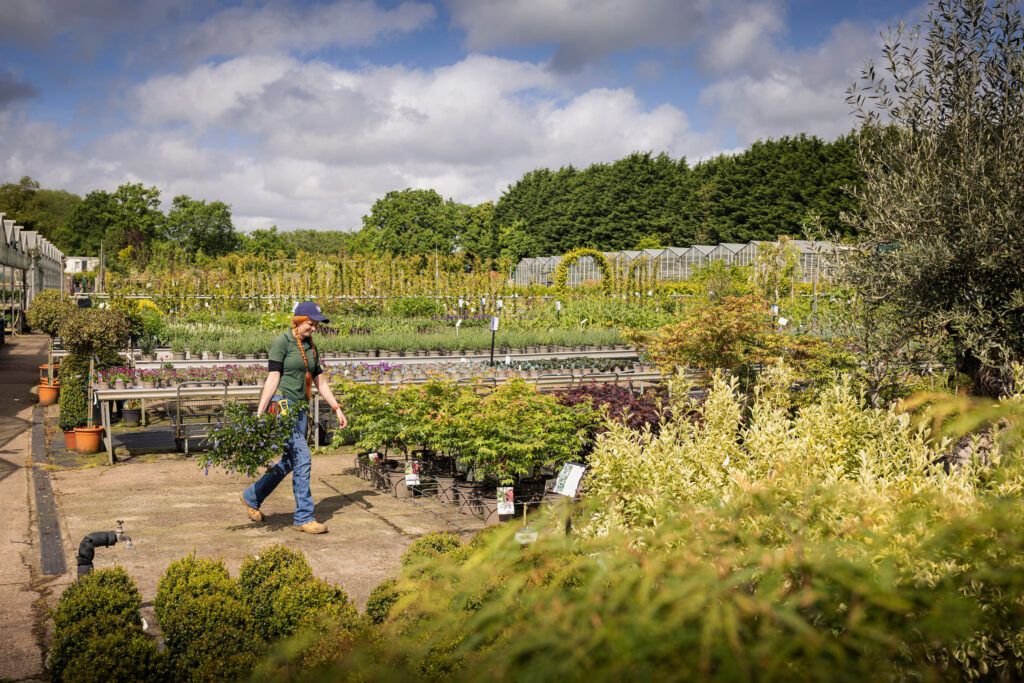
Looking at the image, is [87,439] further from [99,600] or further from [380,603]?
[380,603]

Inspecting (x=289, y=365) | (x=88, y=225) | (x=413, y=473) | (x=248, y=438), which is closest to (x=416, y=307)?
(x=413, y=473)

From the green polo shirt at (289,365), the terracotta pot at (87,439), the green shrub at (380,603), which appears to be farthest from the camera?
the terracotta pot at (87,439)

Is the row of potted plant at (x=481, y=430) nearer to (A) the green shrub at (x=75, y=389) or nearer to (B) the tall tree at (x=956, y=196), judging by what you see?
(B) the tall tree at (x=956, y=196)

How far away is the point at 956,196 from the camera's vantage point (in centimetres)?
474

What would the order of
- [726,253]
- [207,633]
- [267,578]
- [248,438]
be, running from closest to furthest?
1. [207,633]
2. [267,578]
3. [248,438]
4. [726,253]

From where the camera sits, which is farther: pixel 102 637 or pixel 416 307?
pixel 416 307

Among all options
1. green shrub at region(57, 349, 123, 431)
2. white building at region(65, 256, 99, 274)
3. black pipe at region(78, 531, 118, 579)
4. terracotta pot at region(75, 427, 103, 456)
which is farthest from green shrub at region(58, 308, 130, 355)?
white building at region(65, 256, 99, 274)

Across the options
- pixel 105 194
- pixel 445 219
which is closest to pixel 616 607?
pixel 445 219

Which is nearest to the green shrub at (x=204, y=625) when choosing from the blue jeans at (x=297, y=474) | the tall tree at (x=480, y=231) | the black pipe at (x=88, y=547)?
the black pipe at (x=88, y=547)

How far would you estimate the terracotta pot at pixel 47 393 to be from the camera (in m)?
12.4

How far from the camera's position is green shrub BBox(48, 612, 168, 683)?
271cm

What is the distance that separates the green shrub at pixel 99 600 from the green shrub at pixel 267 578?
1.50ft

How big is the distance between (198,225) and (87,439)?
59779mm

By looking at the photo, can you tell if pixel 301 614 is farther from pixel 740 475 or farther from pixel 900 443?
pixel 900 443
